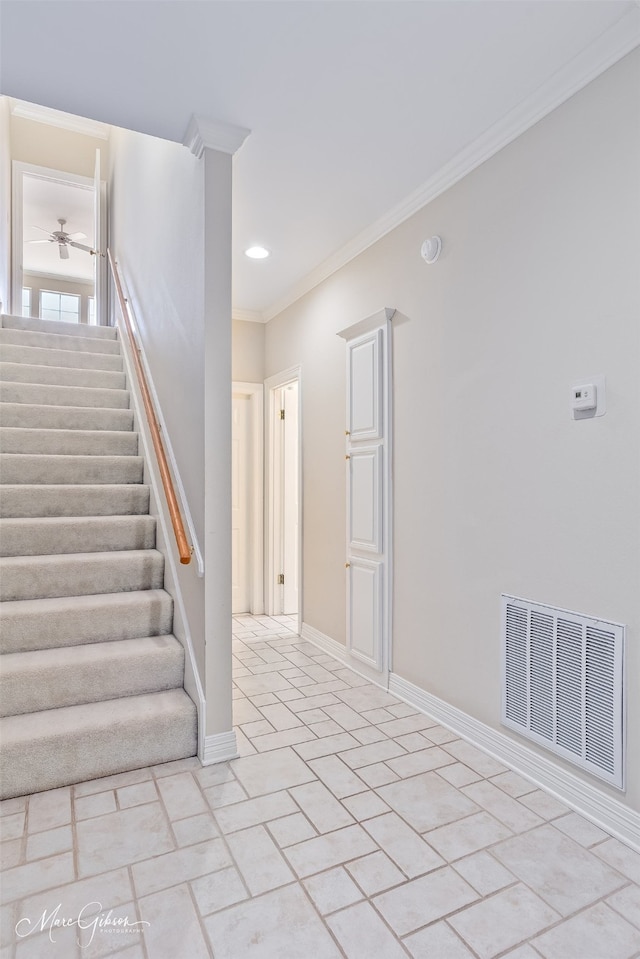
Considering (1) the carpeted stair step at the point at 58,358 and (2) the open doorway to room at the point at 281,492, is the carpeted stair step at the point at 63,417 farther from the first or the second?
(2) the open doorway to room at the point at 281,492

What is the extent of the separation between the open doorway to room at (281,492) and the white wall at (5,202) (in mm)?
2692

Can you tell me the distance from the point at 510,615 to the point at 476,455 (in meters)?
0.71

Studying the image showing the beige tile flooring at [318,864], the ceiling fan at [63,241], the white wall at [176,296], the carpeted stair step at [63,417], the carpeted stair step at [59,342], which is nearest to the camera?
the beige tile flooring at [318,864]

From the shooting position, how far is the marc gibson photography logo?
1.46 m

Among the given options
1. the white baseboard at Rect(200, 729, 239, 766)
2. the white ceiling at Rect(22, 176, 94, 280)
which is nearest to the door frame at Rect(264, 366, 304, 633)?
the white baseboard at Rect(200, 729, 239, 766)

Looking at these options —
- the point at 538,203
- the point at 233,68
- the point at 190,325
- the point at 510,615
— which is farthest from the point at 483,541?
the point at 233,68

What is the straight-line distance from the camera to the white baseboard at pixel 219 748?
233cm

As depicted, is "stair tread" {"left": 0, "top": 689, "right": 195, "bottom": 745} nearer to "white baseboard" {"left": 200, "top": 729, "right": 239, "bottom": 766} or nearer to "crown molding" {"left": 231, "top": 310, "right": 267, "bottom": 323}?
"white baseboard" {"left": 200, "top": 729, "right": 239, "bottom": 766}

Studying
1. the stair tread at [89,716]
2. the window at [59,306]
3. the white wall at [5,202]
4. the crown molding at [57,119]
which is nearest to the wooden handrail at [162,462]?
the stair tread at [89,716]

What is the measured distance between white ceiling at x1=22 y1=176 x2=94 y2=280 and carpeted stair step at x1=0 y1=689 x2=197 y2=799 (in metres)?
5.02

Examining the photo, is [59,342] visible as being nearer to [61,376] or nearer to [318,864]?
[61,376]

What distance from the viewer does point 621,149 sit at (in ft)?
6.20

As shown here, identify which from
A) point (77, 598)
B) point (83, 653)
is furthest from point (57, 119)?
point (83, 653)

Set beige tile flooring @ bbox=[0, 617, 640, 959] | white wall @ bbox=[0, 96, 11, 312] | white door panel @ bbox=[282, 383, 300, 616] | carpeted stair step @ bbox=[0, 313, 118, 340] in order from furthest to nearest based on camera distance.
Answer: white wall @ bbox=[0, 96, 11, 312] < white door panel @ bbox=[282, 383, 300, 616] < carpeted stair step @ bbox=[0, 313, 118, 340] < beige tile flooring @ bbox=[0, 617, 640, 959]
